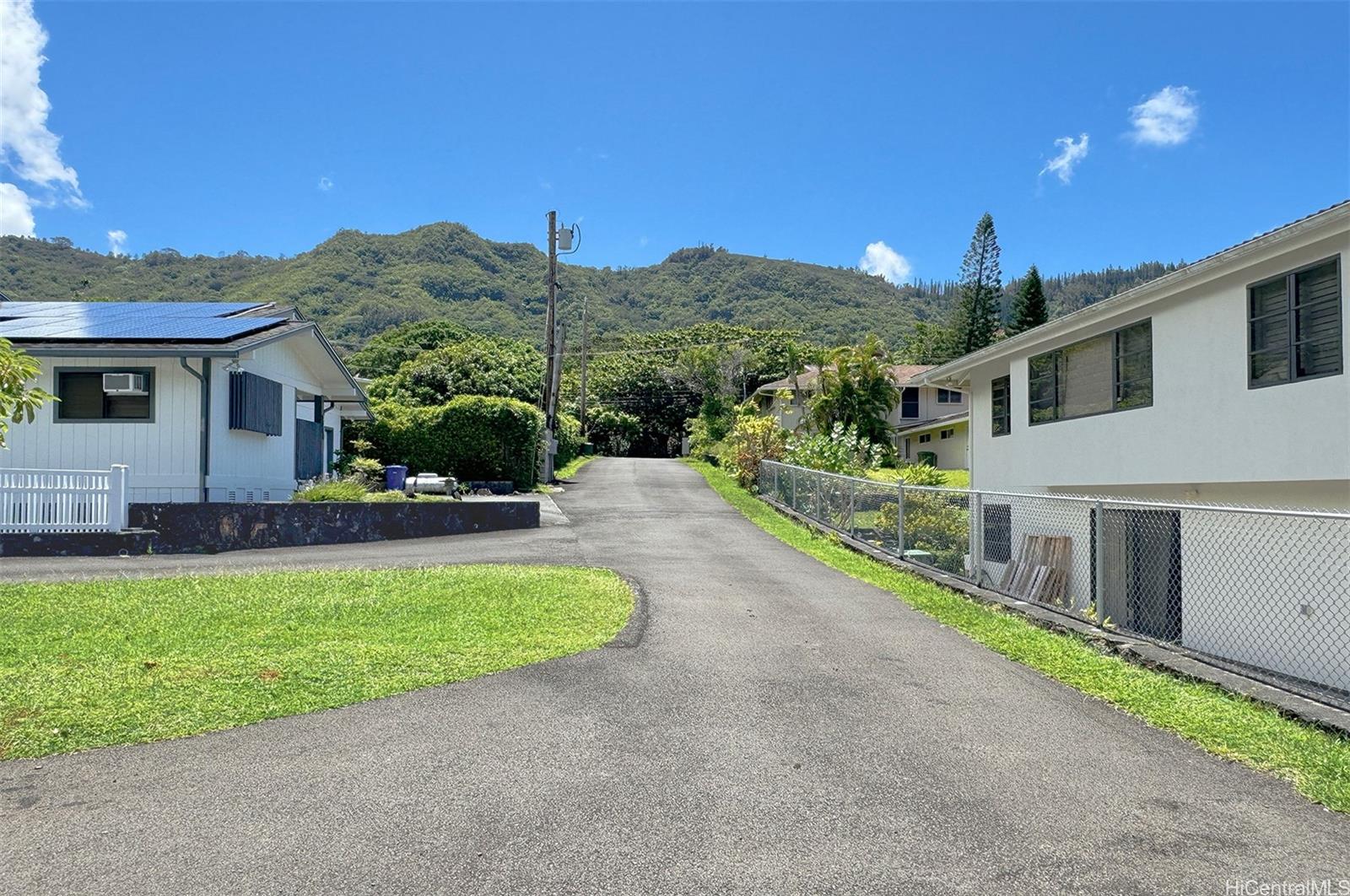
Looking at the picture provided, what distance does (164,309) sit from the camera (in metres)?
19.7

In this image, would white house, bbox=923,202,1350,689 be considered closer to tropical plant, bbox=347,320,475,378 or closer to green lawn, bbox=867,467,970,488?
green lawn, bbox=867,467,970,488

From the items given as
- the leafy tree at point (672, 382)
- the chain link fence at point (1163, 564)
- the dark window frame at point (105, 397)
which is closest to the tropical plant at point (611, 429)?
the leafy tree at point (672, 382)

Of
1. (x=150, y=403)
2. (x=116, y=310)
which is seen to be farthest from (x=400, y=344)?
(x=150, y=403)

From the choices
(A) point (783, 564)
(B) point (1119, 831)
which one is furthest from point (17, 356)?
(A) point (783, 564)

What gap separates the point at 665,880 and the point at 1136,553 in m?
10.4

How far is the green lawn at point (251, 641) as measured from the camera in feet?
17.7

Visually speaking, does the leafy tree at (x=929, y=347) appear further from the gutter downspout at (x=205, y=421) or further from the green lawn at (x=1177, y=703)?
the green lawn at (x=1177, y=703)

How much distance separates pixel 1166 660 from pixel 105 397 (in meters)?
16.5

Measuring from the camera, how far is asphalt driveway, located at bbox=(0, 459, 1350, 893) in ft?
11.8

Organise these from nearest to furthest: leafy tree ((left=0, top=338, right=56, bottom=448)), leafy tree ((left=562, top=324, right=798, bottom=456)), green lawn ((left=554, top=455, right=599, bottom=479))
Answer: leafy tree ((left=0, top=338, right=56, bottom=448)) → green lawn ((left=554, top=455, right=599, bottom=479)) → leafy tree ((left=562, top=324, right=798, bottom=456))

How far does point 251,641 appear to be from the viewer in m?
7.25

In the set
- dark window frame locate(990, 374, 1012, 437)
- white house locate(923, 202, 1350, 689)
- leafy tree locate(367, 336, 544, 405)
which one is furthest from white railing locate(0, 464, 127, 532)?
leafy tree locate(367, 336, 544, 405)

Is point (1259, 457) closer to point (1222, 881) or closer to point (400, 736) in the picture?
point (1222, 881)

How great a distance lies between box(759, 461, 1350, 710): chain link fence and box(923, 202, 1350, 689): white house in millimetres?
35
